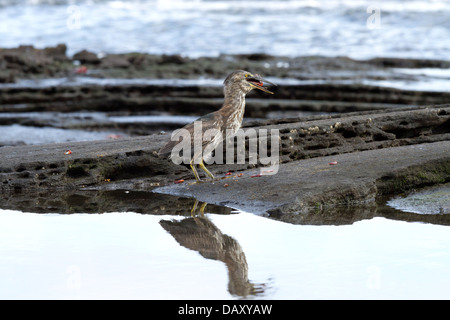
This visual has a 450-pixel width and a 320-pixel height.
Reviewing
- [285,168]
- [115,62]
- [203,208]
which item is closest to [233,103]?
[285,168]

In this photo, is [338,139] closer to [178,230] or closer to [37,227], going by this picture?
[178,230]

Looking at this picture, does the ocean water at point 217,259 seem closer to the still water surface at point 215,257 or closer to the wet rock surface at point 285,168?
the still water surface at point 215,257

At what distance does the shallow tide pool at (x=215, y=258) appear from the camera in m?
4.70

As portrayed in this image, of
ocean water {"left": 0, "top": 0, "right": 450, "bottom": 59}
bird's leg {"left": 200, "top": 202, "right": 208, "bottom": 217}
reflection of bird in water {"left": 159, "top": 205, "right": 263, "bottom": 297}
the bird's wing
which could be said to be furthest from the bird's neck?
ocean water {"left": 0, "top": 0, "right": 450, "bottom": 59}

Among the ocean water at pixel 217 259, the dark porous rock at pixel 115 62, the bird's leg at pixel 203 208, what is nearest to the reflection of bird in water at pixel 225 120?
the bird's leg at pixel 203 208

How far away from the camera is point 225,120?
291 inches

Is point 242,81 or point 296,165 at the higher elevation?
point 242,81

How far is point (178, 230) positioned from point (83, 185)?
1776 millimetres

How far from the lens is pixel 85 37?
1219 inches

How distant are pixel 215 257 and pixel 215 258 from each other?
2 centimetres

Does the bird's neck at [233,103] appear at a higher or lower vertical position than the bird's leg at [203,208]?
higher

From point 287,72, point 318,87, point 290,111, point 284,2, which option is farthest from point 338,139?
point 284,2

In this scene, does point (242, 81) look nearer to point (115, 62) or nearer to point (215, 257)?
point (215, 257)

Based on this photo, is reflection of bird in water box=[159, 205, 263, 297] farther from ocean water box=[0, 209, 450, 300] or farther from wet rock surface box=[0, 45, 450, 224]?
wet rock surface box=[0, 45, 450, 224]
